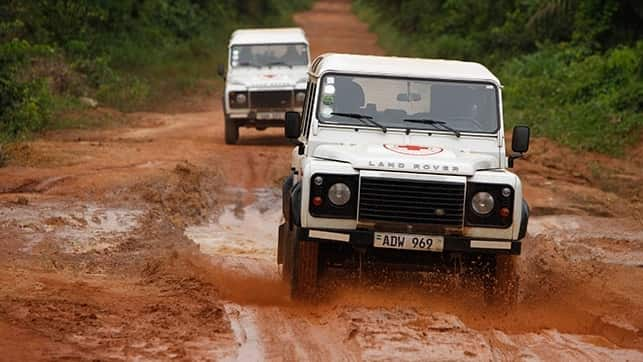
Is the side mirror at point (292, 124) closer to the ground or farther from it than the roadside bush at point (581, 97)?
farther from it

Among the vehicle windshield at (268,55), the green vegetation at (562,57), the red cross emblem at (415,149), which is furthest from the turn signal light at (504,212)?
the vehicle windshield at (268,55)

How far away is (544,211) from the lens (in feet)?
45.0

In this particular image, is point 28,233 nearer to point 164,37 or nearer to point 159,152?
point 159,152

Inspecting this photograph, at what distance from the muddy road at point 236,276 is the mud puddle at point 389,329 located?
0.02 m

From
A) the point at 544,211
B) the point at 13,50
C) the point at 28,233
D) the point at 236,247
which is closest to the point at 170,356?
the point at 28,233

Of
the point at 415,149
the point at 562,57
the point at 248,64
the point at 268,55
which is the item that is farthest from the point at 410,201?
the point at 562,57

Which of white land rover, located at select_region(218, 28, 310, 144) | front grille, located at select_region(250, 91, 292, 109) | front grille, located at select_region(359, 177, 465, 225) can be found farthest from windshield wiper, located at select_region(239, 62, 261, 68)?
front grille, located at select_region(359, 177, 465, 225)

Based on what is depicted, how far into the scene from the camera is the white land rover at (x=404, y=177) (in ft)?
25.0

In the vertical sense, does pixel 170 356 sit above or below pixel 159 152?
above

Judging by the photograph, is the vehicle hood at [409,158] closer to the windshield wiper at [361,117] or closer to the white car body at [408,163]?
the white car body at [408,163]

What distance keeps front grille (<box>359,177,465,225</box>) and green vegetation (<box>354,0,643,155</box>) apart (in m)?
10.5

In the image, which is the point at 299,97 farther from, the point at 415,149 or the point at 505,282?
the point at 505,282

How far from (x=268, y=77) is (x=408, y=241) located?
11917 mm

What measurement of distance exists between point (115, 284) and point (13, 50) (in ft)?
36.4
